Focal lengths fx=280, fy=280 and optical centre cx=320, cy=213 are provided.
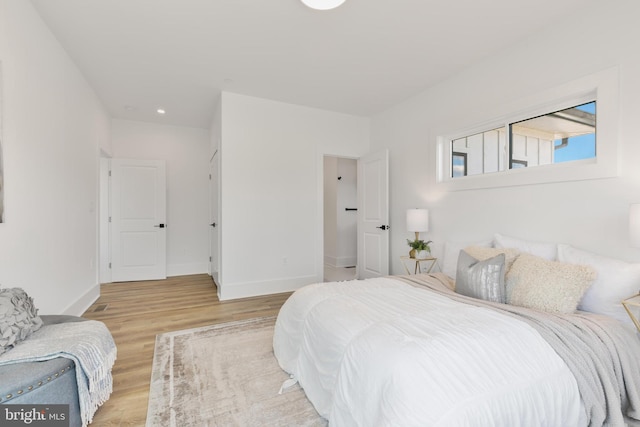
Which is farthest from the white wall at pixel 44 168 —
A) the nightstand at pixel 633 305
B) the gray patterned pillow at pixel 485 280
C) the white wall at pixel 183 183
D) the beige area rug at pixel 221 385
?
the nightstand at pixel 633 305

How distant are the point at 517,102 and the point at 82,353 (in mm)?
3642

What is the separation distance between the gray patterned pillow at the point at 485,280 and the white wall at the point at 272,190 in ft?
8.14

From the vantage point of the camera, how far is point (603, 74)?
2.05 metres

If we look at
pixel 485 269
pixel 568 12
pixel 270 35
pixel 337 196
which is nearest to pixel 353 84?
pixel 270 35

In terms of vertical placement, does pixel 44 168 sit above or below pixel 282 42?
below

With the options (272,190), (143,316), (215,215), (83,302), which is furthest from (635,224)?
(83,302)

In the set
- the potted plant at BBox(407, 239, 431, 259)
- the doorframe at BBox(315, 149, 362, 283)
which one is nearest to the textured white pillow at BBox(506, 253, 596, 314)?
the potted plant at BBox(407, 239, 431, 259)

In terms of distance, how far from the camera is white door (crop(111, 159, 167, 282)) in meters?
4.67

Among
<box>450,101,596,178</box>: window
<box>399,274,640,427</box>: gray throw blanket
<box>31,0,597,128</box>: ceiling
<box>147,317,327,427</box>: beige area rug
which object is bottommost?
<box>147,317,327,427</box>: beige area rug

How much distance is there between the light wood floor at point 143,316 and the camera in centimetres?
171

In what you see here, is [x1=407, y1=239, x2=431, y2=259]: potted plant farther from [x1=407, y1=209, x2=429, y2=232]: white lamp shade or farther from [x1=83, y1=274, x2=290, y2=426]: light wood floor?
[x1=83, y1=274, x2=290, y2=426]: light wood floor

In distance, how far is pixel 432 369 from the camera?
1128 mm

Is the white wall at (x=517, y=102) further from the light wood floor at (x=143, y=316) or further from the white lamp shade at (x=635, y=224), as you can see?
the light wood floor at (x=143, y=316)

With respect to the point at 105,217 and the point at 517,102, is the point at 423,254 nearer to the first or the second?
the point at 517,102
